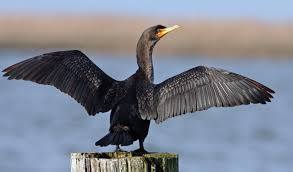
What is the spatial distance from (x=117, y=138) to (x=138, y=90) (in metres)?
0.75

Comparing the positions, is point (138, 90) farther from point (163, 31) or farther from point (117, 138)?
point (163, 31)

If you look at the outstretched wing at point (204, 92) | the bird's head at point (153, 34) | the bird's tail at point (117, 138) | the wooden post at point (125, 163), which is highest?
the bird's head at point (153, 34)

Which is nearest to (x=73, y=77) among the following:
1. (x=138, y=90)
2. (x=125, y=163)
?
(x=138, y=90)

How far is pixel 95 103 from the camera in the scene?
28.2 ft

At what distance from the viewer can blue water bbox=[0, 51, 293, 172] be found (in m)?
15.8

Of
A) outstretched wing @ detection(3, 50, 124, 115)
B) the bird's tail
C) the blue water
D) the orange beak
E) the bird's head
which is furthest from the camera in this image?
the blue water

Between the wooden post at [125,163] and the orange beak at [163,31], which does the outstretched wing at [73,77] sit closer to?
the orange beak at [163,31]

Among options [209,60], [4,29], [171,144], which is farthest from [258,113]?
[4,29]

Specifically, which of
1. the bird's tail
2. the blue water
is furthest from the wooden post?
the blue water

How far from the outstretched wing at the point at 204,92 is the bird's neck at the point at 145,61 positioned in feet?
1.04

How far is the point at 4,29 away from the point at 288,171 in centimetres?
3259

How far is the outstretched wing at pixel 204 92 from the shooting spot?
27.4 ft

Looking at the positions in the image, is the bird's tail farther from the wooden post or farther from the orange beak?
the orange beak

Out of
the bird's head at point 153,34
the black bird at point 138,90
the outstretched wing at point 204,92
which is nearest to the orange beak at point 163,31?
the bird's head at point 153,34
